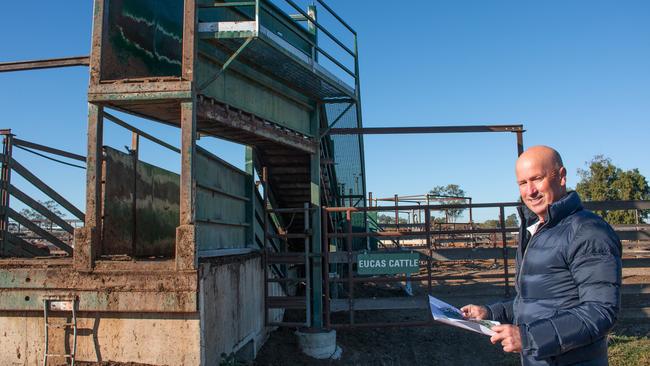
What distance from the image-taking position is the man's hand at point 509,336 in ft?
7.24

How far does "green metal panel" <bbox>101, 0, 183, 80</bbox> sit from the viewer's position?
257 inches

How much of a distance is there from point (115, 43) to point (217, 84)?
1420 millimetres

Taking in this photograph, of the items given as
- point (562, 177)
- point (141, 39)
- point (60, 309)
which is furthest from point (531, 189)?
point (141, 39)

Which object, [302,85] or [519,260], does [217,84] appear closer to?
[302,85]

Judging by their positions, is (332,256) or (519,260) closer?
(519,260)

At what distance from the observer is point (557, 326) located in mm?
2145

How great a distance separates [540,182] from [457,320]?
803 millimetres

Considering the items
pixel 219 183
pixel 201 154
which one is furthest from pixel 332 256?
pixel 201 154

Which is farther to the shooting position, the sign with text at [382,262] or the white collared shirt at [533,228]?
the sign with text at [382,262]

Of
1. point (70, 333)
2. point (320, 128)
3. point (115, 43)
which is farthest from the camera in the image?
point (320, 128)

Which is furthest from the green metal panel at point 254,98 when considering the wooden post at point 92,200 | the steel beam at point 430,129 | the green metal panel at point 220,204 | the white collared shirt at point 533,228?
the white collared shirt at point 533,228

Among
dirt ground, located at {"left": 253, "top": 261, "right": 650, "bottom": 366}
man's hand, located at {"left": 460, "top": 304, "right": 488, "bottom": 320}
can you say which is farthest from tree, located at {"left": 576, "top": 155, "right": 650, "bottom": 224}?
man's hand, located at {"left": 460, "top": 304, "right": 488, "bottom": 320}

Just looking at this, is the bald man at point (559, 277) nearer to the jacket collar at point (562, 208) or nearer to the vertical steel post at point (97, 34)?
the jacket collar at point (562, 208)

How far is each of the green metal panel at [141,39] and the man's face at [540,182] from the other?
553cm
